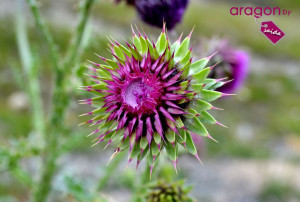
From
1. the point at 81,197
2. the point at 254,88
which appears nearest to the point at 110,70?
the point at 81,197

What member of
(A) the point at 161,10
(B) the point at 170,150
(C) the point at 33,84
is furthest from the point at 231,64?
(C) the point at 33,84

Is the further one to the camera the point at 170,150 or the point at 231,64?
the point at 231,64

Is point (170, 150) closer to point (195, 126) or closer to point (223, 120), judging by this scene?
point (195, 126)

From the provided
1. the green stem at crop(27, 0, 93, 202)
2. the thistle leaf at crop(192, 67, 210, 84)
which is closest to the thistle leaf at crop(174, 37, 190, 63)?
the thistle leaf at crop(192, 67, 210, 84)

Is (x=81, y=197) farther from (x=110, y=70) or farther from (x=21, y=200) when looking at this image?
(x=21, y=200)

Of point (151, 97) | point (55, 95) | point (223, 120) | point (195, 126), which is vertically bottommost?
point (223, 120)

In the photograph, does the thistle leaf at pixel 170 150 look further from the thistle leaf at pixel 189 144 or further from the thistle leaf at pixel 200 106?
the thistle leaf at pixel 200 106

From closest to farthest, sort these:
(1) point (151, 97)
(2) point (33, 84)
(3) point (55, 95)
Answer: (1) point (151, 97) → (3) point (55, 95) → (2) point (33, 84)
